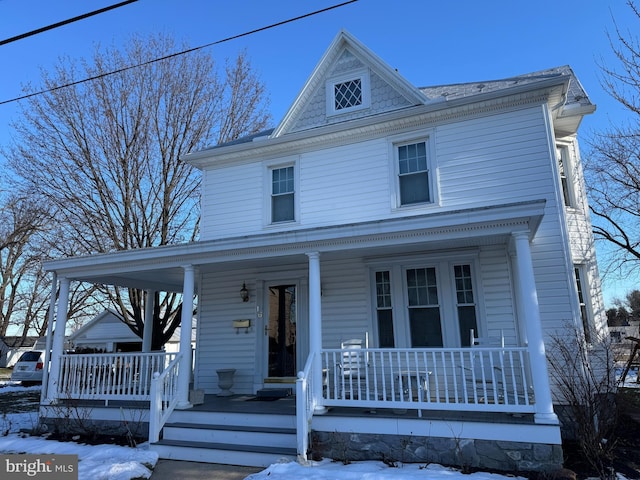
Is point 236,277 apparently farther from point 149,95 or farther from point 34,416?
point 149,95

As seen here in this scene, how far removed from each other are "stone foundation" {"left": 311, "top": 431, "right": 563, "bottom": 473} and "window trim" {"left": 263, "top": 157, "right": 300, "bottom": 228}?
4.59 metres

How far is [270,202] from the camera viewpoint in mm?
9547

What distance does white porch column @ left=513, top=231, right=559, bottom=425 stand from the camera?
519cm

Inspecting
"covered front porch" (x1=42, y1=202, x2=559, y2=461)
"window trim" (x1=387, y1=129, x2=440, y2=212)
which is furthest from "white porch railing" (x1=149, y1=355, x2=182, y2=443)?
"window trim" (x1=387, y1=129, x2=440, y2=212)

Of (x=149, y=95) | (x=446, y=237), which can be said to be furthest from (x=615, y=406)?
(x=149, y=95)

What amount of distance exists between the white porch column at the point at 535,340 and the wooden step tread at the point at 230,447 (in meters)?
3.16

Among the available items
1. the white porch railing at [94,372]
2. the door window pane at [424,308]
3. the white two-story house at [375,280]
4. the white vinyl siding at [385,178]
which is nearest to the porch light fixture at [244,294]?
the white two-story house at [375,280]

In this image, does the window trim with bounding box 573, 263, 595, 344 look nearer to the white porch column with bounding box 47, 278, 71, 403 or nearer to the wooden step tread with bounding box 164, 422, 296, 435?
the wooden step tread with bounding box 164, 422, 296, 435

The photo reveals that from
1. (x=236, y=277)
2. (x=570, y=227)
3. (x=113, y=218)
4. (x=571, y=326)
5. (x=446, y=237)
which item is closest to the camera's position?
(x=446, y=237)

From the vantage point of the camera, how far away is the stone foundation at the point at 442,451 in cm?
508

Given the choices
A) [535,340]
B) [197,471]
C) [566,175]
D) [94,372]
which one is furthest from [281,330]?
[566,175]

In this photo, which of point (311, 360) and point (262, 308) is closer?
point (311, 360)

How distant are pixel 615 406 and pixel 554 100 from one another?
5413 millimetres

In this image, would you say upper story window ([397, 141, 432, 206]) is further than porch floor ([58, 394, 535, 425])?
Yes
